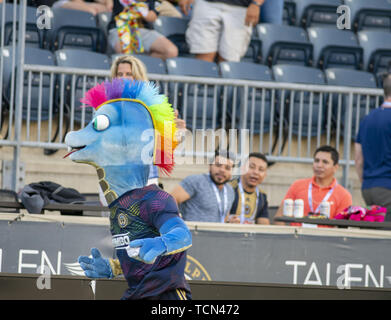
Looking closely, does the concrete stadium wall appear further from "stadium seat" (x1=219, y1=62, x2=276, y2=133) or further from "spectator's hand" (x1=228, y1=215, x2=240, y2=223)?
"spectator's hand" (x1=228, y1=215, x2=240, y2=223)

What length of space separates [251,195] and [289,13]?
4.26m

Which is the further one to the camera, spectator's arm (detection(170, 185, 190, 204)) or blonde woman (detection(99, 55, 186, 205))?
spectator's arm (detection(170, 185, 190, 204))

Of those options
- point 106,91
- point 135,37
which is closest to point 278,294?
point 106,91

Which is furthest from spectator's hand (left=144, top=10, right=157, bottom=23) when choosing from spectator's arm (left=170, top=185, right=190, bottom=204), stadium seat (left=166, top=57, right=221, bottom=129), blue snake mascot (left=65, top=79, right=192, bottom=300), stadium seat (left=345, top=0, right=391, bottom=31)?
blue snake mascot (left=65, top=79, right=192, bottom=300)

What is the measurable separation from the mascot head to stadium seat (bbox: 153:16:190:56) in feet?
19.2

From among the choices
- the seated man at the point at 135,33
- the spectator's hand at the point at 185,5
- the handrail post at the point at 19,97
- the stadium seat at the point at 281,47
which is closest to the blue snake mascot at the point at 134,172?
the handrail post at the point at 19,97

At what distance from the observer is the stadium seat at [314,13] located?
10578 millimetres

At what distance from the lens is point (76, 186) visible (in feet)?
26.3

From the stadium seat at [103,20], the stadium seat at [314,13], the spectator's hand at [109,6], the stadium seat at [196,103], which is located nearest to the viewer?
the stadium seat at [196,103]

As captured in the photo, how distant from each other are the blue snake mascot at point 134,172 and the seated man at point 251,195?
3.32m

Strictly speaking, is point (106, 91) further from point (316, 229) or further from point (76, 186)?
point (76, 186)

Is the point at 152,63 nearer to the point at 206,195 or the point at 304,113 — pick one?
the point at 304,113

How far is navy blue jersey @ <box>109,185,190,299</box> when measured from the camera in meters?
3.41

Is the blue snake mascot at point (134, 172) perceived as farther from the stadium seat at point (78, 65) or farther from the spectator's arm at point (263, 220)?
the stadium seat at point (78, 65)
